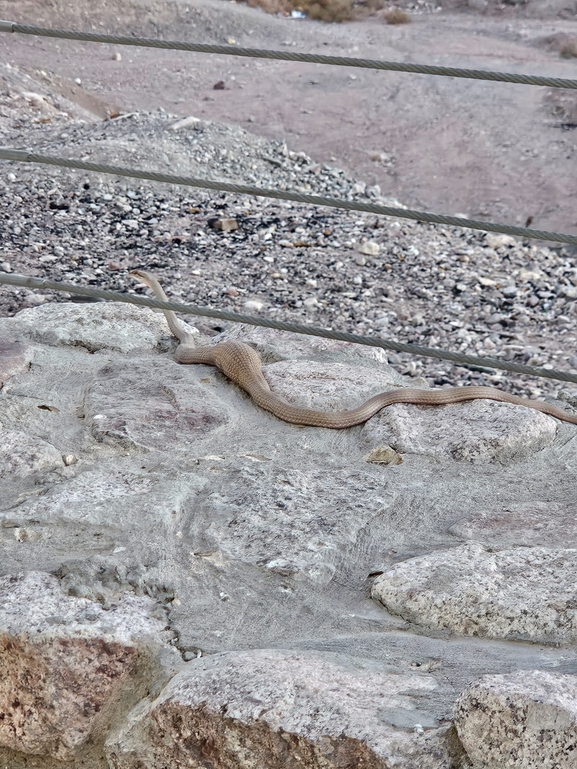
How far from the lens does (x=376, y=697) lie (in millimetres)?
1575

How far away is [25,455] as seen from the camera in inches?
91.0

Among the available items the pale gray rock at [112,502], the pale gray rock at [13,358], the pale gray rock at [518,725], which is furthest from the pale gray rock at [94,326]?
the pale gray rock at [518,725]

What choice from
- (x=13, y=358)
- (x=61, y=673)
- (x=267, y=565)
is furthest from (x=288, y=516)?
(x=13, y=358)

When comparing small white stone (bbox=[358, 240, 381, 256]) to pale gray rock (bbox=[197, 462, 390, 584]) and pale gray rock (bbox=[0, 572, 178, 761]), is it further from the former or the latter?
pale gray rock (bbox=[0, 572, 178, 761])

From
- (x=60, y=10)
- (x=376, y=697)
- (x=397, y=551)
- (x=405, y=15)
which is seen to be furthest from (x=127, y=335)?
(x=405, y=15)

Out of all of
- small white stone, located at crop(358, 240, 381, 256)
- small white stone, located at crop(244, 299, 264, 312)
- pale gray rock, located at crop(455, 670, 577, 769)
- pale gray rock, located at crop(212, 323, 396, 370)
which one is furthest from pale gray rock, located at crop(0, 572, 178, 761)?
small white stone, located at crop(358, 240, 381, 256)

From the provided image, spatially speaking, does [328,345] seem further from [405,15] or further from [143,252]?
[405,15]

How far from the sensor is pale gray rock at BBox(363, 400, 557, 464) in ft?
8.07

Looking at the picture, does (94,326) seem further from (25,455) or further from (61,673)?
(61,673)

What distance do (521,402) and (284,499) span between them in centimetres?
119

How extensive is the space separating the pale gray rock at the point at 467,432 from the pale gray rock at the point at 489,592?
503 mm

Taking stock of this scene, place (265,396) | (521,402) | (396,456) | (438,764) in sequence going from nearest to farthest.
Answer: (438,764), (396,456), (265,396), (521,402)

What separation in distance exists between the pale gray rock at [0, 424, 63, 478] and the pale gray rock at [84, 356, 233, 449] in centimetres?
14

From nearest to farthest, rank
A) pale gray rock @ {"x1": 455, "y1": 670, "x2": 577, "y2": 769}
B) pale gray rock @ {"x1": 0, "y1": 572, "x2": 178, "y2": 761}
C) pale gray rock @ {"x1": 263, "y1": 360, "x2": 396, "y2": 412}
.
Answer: pale gray rock @ {"x1": 455, "y1": 670, "x2": 577, "y2": 769}
pale gray rock @ {"x1": 0, "y1": 572, "x2": 178, "y2": 761}
pale gray rock @ {"x1": 263, "y1": 360, "x2": 396, "y2": 412}
